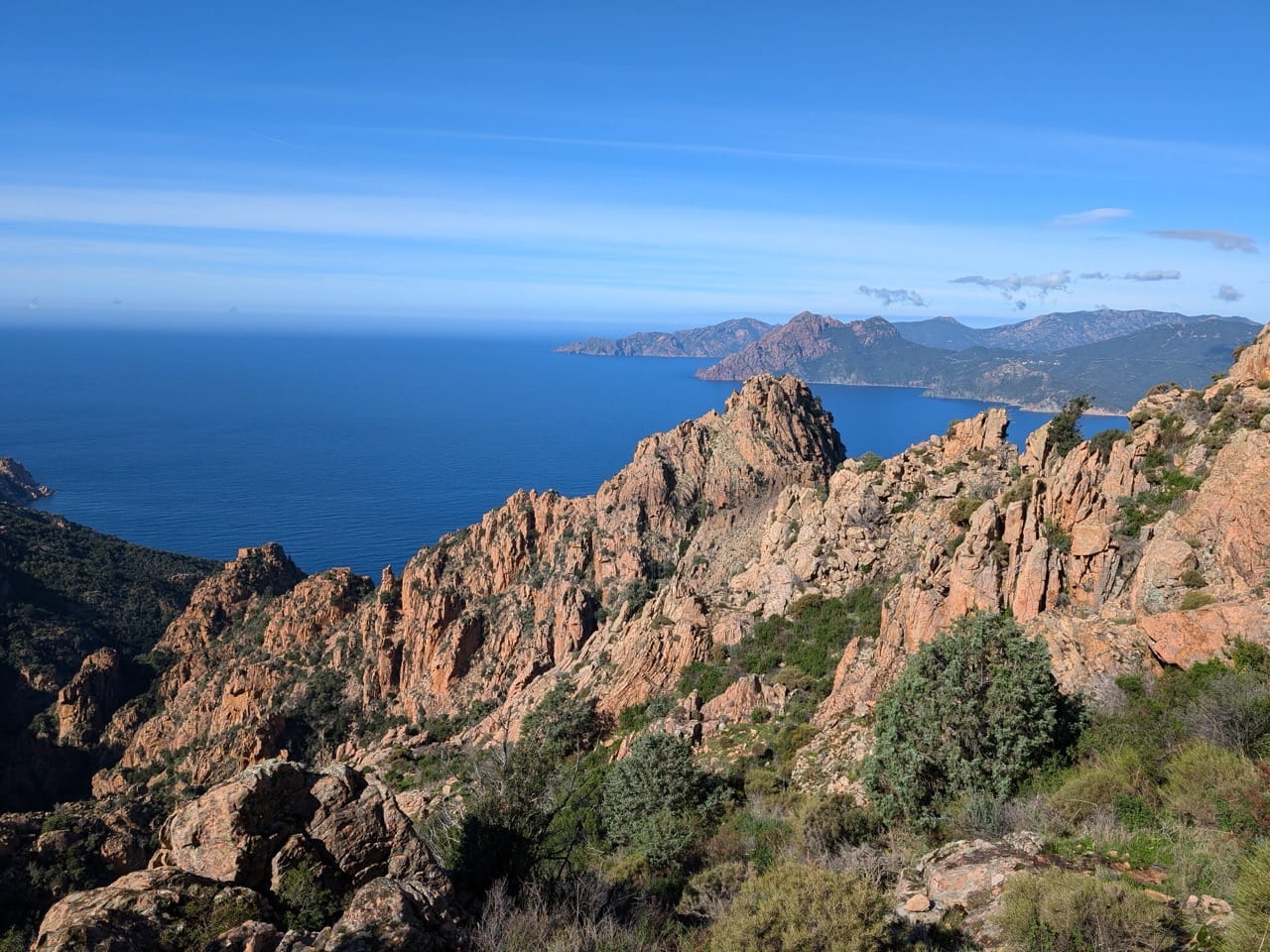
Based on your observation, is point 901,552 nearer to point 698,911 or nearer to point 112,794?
point 698,911

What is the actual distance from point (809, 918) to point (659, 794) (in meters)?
9.80

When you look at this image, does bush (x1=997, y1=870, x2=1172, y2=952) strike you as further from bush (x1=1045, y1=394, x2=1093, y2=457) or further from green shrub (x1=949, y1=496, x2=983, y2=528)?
bush (x1=1045, y1=394, x2=1093, y2=457)

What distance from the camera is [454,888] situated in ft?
32.5

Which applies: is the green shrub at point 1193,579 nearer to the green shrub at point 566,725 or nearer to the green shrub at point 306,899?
the green shrub at point 306,899

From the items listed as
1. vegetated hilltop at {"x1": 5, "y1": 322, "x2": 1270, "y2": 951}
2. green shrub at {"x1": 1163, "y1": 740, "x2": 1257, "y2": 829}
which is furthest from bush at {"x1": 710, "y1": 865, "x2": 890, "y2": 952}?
green shrub at {"x1": 1163, "y1": 740, "x2": 1257, "y2": 829}

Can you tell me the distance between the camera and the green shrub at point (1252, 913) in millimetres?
7148

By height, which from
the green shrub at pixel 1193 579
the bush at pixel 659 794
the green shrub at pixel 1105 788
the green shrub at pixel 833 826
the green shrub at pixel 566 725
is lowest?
the green shrub at pixel 566 725

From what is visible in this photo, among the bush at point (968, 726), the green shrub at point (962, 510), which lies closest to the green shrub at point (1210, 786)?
the bush at point (968, 726)

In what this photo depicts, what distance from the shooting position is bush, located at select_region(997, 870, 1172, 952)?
775cm

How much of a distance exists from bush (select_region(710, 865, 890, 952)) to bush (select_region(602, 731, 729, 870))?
6.42 meters

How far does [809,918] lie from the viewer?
327 inches

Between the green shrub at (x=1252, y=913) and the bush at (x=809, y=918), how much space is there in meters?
3.12

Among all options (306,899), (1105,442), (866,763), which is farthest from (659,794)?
(1105,442)

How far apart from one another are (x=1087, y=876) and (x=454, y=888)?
7288 millimetres
